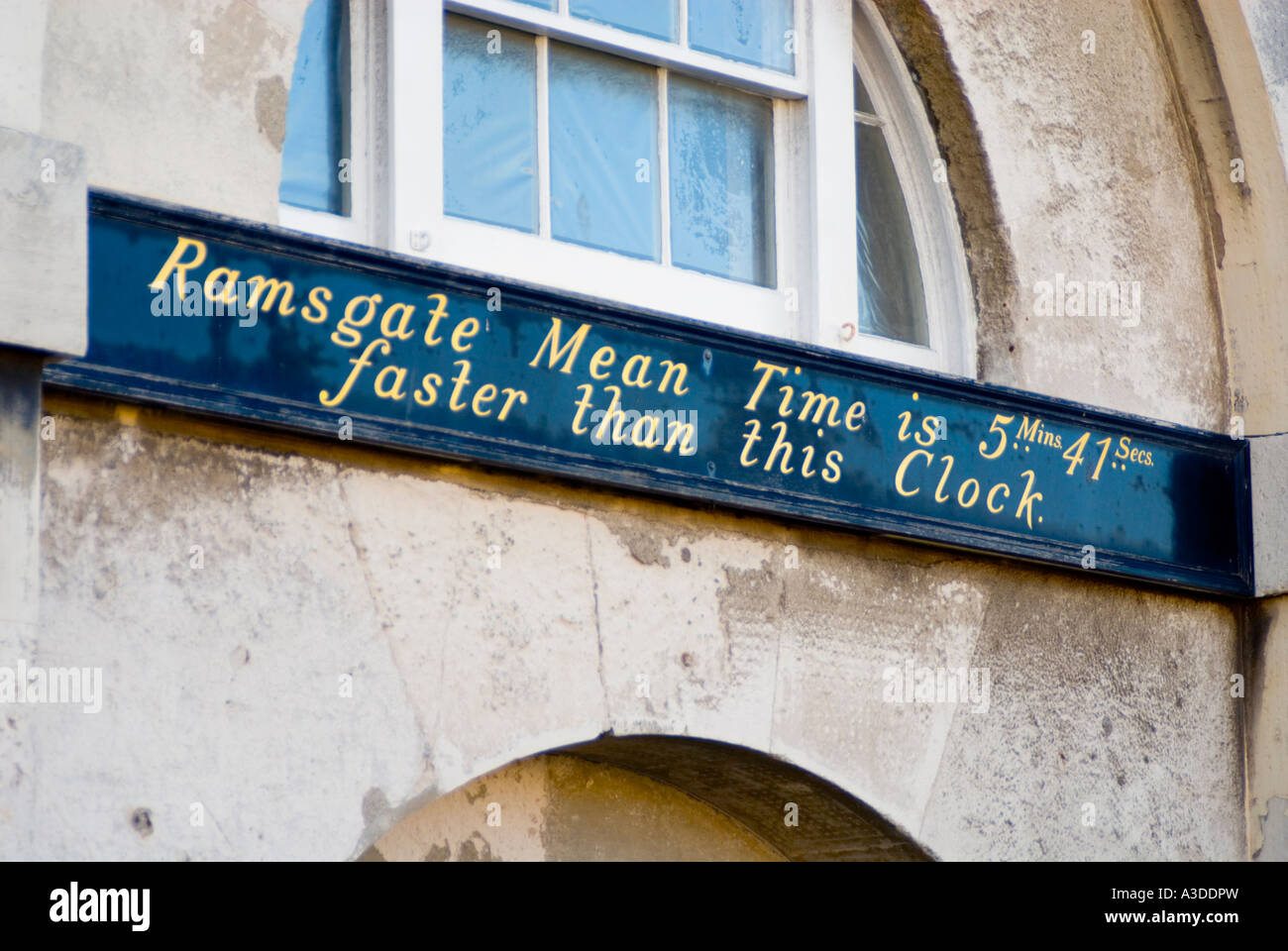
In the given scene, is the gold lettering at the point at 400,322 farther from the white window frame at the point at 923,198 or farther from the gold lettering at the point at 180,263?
the white window frame at the point at 923,198

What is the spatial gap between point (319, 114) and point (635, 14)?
1060 millimetres

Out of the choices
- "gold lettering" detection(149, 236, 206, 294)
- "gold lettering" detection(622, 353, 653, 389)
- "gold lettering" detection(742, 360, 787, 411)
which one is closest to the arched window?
"gold lettering" detection(622, 353, 653, 389)

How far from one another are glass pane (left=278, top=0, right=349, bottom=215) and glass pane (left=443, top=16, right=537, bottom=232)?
0.28 metres

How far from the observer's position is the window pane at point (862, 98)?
19.9 ft

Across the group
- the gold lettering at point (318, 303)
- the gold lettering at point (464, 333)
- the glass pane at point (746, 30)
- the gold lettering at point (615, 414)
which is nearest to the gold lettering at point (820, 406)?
the gold lettering at point (615, 414)

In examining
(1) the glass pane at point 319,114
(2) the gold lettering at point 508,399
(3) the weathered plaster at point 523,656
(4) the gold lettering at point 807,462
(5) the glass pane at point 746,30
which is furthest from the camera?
(5) the glass pane at point 746,30

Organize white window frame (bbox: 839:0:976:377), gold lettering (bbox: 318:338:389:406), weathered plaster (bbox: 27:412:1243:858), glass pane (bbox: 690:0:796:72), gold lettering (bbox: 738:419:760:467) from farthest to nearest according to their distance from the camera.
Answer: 1. white window frame (bbox: 839:0:976:377)
2. glass pane (bbox: 690:0:796:72)
3. gold lettering (bbox: 738:419:760:467)
4. gold lettering (bbox: 318:338:389:406)
5. weathered plaster (bbox: 27:412:1243:858)

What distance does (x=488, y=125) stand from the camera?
5.23m

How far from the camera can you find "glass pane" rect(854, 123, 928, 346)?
5980 mm

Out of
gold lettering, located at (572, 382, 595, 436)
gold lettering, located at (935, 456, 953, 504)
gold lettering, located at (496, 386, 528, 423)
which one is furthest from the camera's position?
gold lettering, located at (935, 456, 953, 504)

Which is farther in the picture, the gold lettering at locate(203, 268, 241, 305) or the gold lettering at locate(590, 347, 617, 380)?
the gold lettering at locate(590, 347, 617, 380)

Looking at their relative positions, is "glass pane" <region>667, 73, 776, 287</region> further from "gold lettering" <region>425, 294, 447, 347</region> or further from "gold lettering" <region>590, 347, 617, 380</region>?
"gold lettering" <region>425, 294, 447, 347</region>
